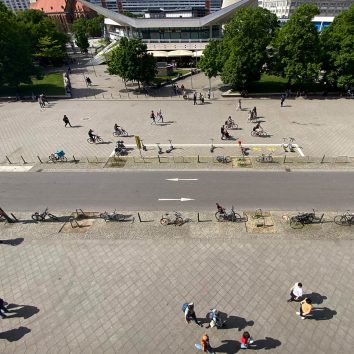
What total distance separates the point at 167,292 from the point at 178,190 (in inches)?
330

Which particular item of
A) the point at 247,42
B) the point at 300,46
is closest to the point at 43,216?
the point at 247,42

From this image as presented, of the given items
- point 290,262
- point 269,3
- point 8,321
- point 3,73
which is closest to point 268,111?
point 290,262

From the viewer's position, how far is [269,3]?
133 m

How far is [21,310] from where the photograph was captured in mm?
13477

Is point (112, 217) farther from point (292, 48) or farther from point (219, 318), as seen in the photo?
point (292, 48)

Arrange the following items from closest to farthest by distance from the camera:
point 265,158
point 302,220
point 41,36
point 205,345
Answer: point 205,345 < point 302,220 < point 265,158 < point 41,36

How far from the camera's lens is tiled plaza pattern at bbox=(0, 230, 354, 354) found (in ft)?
39.4

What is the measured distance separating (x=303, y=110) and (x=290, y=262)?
23.8 meters

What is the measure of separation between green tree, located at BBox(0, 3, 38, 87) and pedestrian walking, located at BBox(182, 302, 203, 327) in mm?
41738

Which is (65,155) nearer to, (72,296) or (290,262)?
(72,296)

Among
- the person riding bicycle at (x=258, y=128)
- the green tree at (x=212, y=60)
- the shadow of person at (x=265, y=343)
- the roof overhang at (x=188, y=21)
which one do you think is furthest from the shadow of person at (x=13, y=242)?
the roof overhang at (x=188, y=21)

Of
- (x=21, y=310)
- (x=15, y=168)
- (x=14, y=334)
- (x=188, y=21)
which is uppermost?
(x=188, y=21)

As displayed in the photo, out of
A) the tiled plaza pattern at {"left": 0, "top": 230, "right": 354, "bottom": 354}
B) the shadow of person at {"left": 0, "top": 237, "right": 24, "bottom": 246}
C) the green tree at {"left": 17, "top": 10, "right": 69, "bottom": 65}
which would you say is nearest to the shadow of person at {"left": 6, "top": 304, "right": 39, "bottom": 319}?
the tiled plaza pattern at {"left": 0, "top": 230, "right": 354, "bottom": 354}

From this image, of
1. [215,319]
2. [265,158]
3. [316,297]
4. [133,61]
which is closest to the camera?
[215,319]
